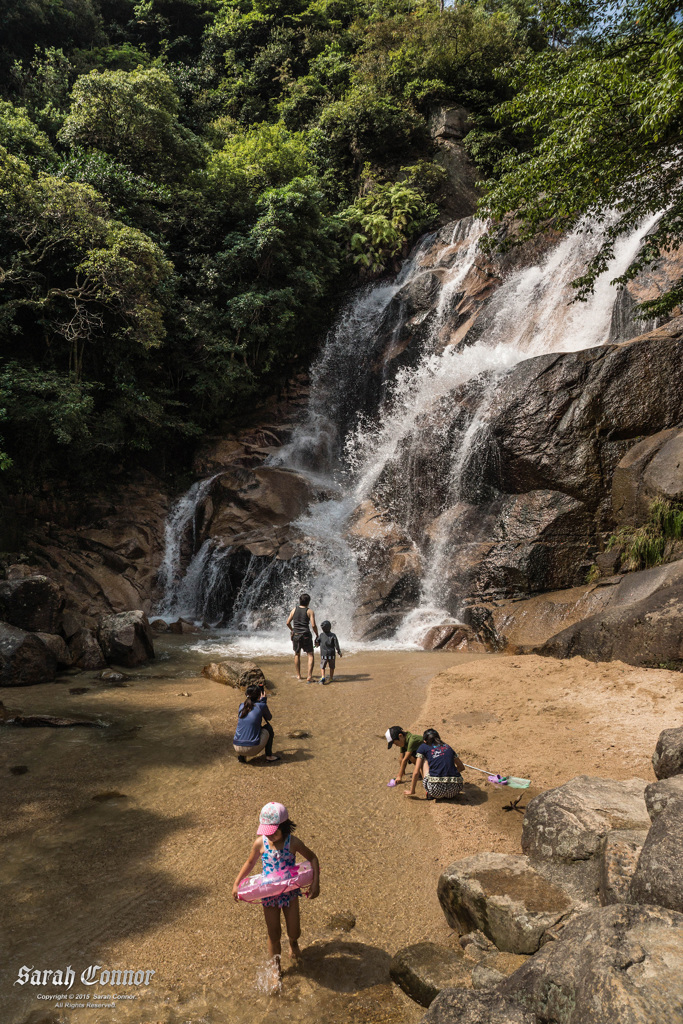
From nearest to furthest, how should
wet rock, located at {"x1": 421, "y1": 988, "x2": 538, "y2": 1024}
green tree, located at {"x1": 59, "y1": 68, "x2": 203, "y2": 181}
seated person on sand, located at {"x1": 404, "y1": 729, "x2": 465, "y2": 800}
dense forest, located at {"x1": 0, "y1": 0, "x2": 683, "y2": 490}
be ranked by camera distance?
wet rock, located at {"x1": 421, "y1": 988, "x2": 538, "y2": 1024} < seated person on sand, located at {"x1": 404, "y1": 729, "x2": 465, "y2": 800} < dense forest, located at {"x1": 0, "y1": 0, "x2": 683, "y2": 490} < green tree, located at {"x1": 59, "y1": 68, "x2": 203, "y2": 181}

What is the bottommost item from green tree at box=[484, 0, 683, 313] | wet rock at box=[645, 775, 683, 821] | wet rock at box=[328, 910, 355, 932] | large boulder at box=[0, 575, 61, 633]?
wet rock at box=[328, 910, 355, 932]

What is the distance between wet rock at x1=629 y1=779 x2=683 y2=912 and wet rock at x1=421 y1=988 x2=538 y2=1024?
91cm

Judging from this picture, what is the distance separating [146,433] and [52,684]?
12.9 meters

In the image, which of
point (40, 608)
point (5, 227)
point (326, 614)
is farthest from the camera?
point (5, 227)

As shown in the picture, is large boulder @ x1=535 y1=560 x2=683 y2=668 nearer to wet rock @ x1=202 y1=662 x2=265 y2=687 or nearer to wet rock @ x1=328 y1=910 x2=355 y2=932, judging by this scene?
wet rock @ x1=202 y1=662 x2=265 y2=687

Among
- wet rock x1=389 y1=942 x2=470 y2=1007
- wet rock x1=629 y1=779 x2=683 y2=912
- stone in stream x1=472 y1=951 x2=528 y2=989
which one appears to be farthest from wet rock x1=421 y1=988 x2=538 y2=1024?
wet rock x1=629 y1=779 x2=683 y2=912

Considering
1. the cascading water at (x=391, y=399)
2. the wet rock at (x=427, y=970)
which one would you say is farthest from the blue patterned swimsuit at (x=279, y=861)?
the cascading water at (x=391, y=399)

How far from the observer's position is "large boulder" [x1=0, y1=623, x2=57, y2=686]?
993 centimetres

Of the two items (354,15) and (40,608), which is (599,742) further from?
(354,15)

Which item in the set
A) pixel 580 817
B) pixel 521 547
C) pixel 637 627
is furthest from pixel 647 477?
pixel 580 817

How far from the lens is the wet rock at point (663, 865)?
3061mm

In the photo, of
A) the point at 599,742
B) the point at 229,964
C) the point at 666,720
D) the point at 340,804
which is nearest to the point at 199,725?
the point at 340,804

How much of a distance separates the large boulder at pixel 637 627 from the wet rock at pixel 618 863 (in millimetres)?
5596

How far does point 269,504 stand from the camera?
739 inches
